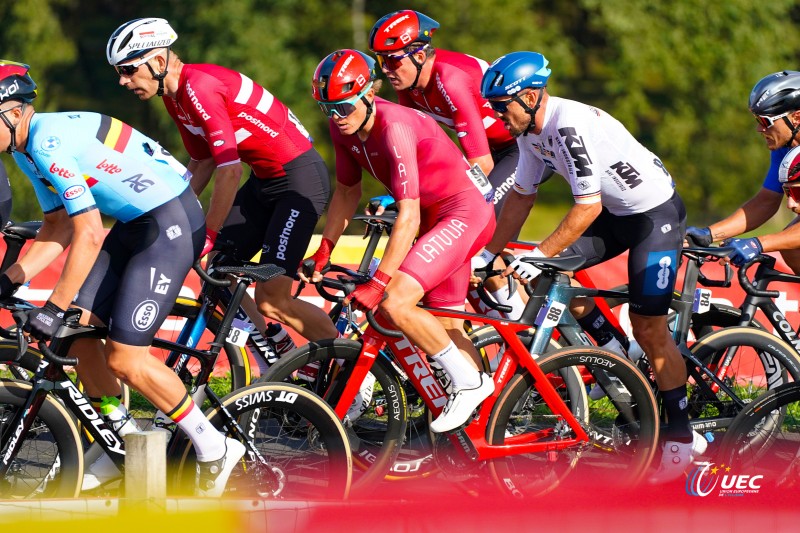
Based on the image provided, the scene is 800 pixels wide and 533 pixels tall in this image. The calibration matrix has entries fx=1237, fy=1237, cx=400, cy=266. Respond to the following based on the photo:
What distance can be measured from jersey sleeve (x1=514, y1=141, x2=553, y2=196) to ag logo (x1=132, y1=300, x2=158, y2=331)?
2.12 m

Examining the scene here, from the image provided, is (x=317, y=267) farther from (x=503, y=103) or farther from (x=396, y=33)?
(x=396, y=33)

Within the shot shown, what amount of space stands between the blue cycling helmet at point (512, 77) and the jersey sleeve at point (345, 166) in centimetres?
78

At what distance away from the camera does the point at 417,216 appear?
5.68 meters

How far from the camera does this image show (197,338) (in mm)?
6078

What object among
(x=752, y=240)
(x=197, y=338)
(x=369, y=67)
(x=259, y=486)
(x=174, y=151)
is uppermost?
(x=369, y=67)

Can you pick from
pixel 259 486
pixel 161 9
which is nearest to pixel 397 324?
pixel 259 486

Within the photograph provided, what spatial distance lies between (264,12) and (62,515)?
2534 centimetres

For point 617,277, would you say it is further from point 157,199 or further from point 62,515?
point 62,515

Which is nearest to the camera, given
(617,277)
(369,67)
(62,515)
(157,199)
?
(62,515)

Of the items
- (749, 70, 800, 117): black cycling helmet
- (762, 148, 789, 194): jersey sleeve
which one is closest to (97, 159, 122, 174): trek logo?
(749, 70, 800, 117): black cycling helmet

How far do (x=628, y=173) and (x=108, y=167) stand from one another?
2.56m

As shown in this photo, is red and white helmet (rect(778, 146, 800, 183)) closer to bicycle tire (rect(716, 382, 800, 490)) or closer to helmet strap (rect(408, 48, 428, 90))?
bicycle tire (rect(716, 382, 800, 490))

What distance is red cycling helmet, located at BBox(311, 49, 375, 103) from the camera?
223 inches

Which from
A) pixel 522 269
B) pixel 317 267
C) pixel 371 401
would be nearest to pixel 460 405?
pixel 371 401
